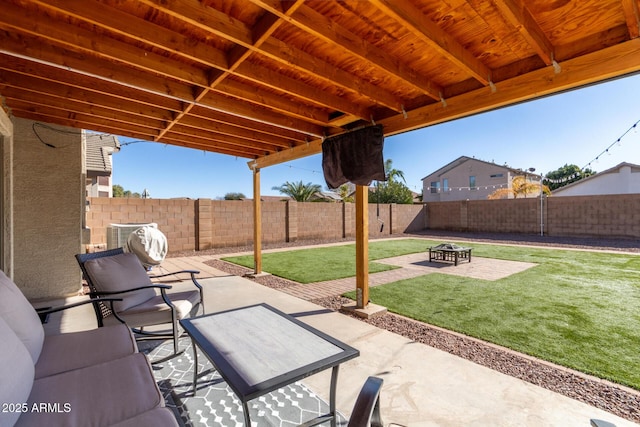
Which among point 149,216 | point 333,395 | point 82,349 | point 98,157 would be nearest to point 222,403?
point 333,395

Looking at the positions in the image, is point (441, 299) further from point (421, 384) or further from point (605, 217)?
point (605, 217)

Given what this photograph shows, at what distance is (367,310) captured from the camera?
3.77 m

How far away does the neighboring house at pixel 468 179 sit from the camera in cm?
2222

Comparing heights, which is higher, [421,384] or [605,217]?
[605,217]

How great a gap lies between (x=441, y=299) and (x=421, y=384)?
2.43 meters

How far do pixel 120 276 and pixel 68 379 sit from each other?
1.40m

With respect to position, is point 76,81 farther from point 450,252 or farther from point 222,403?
point 450,252

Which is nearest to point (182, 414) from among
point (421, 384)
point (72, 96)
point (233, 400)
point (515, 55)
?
point (233, 400)

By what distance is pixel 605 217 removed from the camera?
1187cm

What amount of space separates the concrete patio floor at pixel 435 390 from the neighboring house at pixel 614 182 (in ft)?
69.8

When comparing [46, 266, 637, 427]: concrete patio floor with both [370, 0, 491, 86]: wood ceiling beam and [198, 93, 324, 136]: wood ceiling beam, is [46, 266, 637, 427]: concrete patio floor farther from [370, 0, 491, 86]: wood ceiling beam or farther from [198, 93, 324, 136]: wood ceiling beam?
[198, 93, 324, 136]: wood ceiling beam

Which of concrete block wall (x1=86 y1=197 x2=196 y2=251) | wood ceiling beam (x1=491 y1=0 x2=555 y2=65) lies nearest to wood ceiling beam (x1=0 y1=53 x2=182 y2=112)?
wood ceiling beam (x1=491 y1=0 x2=555 y2=65)

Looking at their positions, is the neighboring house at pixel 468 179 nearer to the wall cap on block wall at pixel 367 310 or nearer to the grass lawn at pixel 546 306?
the grass lawn at pixel 546 306

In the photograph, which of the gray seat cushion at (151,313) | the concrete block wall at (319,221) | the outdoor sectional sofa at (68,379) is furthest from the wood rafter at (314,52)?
the concrete block wall at (319,221)
